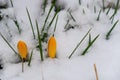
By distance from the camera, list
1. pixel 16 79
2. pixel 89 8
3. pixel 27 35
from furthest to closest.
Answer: pixel 89 8
pixel 27 35
pixel 16 79

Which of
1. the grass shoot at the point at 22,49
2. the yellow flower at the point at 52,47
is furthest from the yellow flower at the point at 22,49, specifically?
the yellow flower at the point at 52,47

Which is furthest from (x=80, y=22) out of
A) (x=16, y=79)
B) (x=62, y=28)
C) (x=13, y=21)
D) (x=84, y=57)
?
(x=16, y=79)

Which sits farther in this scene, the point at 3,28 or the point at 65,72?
the point at 3,28

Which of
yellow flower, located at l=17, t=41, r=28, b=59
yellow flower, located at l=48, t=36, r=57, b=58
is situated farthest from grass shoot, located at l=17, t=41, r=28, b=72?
yellow flower, located at l=48, t=36, r=57, b=58

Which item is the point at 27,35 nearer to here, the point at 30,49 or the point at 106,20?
the point at 30,49

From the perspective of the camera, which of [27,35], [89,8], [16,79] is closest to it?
[16,79]

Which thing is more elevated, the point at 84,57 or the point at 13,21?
the point at 13,21

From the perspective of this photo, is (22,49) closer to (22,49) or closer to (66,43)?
(22,49)

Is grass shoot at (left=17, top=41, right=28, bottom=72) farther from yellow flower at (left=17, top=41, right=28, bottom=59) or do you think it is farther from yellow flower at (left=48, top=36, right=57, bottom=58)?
yellow flower at (left=48, top=36, right=57, bottom=58)
